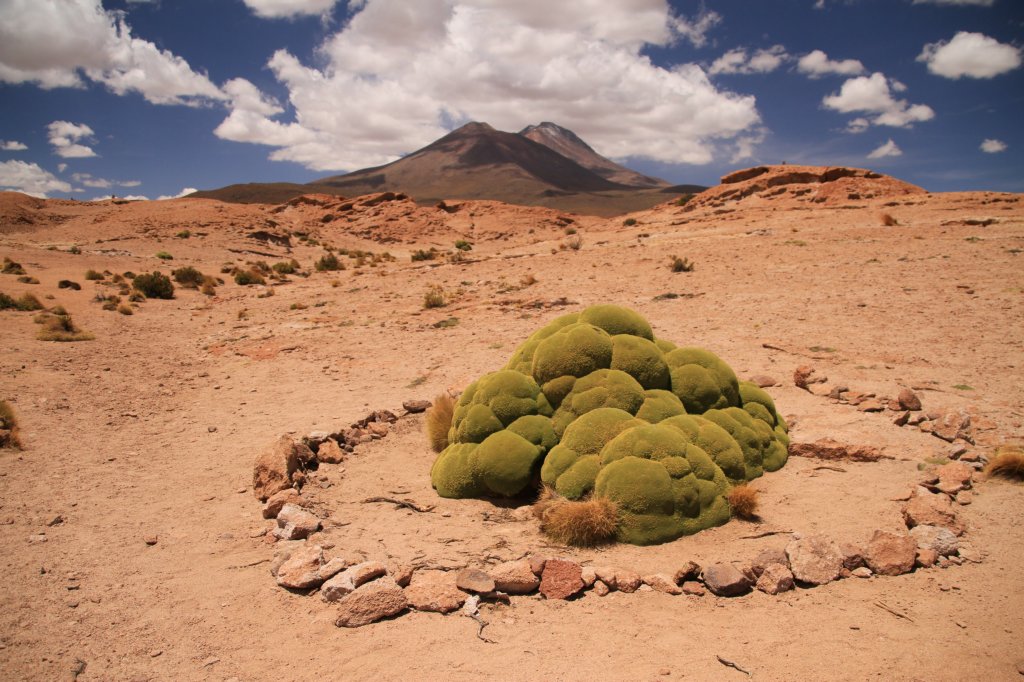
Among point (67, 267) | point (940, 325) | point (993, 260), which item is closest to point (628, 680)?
point (940, 325)

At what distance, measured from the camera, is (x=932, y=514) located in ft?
13.3

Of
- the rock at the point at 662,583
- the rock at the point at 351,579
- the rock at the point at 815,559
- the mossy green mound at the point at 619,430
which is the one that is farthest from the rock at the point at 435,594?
the rock at the point at 815,559

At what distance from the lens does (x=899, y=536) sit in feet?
12.3

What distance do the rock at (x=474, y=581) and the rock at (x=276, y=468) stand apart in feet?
7.99

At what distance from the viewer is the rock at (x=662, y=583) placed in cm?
361

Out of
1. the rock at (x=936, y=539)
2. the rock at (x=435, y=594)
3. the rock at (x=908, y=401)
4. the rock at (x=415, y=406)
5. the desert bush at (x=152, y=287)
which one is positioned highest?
the desert bush at (x=152, y=287)

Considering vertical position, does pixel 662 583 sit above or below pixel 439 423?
below

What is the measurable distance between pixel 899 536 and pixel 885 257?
14.0 m

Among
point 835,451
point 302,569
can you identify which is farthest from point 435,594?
point 835,451

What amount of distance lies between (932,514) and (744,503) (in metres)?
1.26

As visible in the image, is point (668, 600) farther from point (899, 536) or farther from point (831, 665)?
point (899, 536)

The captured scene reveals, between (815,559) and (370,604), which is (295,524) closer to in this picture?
(370,604)

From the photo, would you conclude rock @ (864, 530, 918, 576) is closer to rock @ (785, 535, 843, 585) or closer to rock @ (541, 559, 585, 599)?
rock @ (785, 535, 843, 585)

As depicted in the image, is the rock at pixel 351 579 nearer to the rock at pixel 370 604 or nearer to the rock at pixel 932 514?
the rock at pixel 370 604
